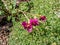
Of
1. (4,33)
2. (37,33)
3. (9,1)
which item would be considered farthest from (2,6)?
(37,33)

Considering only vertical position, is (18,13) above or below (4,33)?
above

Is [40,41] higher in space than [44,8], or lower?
lower

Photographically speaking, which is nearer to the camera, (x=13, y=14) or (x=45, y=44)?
(x=45, y=44)

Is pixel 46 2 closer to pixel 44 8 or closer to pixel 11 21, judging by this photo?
pixel 44 8

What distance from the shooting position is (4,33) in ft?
10.3

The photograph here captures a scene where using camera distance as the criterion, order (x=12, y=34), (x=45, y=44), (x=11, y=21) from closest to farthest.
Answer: (x=45, y=44)
(x=12, y=34)
(x=11, y=21)

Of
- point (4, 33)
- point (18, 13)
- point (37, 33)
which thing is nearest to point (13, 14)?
point (18, 13)

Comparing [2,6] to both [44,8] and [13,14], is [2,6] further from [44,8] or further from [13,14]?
[44,8]

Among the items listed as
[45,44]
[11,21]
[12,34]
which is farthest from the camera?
[11,21]

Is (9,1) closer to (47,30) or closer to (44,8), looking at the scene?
(44,8)

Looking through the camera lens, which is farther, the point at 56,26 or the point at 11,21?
the point at 11,21

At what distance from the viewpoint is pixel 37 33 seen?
9.24 ft

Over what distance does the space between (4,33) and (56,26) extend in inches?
28.2

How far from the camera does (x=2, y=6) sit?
11.0 ft
